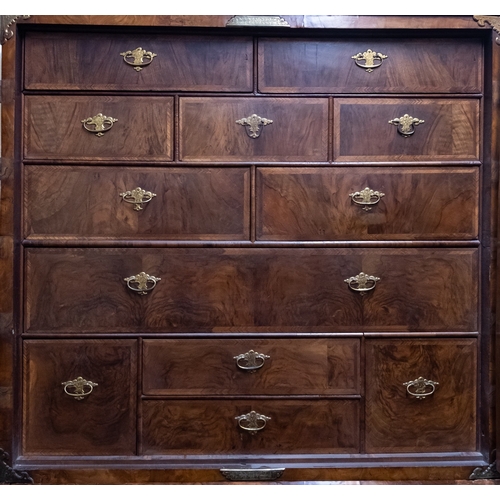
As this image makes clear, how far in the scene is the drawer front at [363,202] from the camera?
2.05m

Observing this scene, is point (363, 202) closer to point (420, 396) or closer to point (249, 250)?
point (249, 250)

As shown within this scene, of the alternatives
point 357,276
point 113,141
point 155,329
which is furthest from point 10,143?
point 357,276

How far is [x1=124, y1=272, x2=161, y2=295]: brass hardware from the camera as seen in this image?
204cm

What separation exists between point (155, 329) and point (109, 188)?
1.78 feet

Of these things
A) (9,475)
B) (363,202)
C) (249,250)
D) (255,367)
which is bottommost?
(9,475)

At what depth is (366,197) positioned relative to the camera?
2.05 meters

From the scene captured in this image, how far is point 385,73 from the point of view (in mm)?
2051

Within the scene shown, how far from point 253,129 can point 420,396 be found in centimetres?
117

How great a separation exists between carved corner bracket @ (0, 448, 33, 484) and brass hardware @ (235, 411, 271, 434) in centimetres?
79

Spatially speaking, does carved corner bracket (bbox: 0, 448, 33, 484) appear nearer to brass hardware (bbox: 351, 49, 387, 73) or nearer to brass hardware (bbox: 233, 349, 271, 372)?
brass hardware (bbox: 233, 349, 271, 372)

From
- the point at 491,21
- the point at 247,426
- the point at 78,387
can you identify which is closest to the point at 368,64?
the point at 491,21

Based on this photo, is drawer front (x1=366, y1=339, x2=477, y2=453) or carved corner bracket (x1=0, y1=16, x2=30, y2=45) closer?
carved corner bracket (x1=0, y1=16, x2=30, y2=45)

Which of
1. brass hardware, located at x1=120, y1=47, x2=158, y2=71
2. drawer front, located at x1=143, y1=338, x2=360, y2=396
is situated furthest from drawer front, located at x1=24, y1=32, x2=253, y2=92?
drawer front, located at x1=143, y1=338, x2=360, y2=396

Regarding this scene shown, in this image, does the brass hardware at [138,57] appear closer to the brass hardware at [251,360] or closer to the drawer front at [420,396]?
the brass hardware at [251,360]
